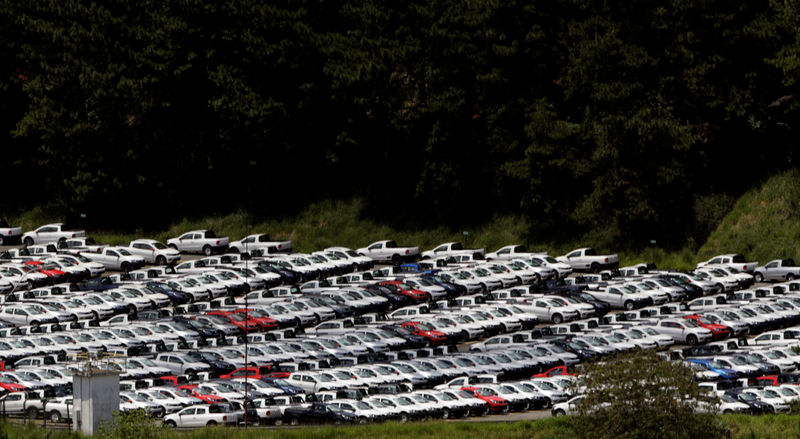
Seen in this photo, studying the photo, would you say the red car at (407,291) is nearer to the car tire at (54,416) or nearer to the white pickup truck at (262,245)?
the white pickup truck at (262,245)

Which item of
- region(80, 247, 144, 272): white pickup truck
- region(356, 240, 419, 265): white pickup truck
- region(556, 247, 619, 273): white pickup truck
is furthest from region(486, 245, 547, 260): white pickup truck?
region(80, 247, 144, 272): white pickup truck

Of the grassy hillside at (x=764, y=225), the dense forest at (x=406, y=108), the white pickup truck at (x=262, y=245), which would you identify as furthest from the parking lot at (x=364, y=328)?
the dense forest at (x=406, y=108)

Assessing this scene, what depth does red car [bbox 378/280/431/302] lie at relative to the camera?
271 feet

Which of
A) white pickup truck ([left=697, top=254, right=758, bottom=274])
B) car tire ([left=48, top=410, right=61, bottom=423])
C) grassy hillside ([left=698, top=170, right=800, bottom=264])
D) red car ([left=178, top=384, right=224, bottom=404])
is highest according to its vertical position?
grassy hillside ([left=698, top=170, right=800, bottom=264])

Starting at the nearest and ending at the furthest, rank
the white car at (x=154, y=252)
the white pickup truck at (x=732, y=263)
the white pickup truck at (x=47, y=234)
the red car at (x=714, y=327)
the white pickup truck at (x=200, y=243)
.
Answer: the red car at (x=714, y=327), the white pickup truck at (x=732, y=263), the white car at (x=154, y=252), the white pickup truck at (x=200, y=243), the white pickup truck at (x=47, y=234)

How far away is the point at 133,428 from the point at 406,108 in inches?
2186

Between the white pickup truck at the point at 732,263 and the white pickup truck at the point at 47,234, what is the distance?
42448 millimetres

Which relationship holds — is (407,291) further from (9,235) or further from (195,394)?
(9,235)

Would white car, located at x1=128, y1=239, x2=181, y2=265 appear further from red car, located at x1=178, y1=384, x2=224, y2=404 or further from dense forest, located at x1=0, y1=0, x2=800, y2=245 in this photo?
red car, located at x1=178, y1=384, x2=224, y2=404

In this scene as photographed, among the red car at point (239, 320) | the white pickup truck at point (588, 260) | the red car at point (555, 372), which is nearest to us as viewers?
the red car at point (555, 372)

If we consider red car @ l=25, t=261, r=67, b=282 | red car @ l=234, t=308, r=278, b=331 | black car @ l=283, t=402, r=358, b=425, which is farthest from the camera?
red car @ l=25, t=261, r=67, b=282

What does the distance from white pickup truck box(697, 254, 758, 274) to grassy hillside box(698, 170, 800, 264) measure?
2131 mm

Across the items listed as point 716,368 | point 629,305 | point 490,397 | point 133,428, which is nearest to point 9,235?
point 629,305

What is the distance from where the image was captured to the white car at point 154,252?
9544cm
